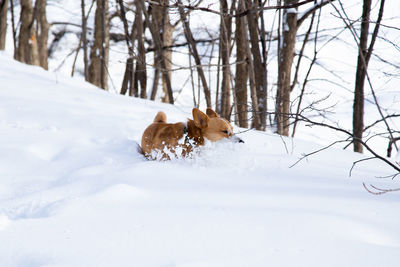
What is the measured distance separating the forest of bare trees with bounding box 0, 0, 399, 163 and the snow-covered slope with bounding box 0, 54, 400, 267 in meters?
0.39

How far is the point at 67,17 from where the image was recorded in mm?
14367

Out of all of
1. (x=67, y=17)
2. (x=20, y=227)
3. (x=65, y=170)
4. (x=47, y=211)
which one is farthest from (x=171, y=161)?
(x=67, y=17)

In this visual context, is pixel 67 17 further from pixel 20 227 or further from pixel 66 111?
pixel 20 227

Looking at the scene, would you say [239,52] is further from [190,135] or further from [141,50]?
[190,135]

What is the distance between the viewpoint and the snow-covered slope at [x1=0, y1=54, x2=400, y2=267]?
4.94 feet

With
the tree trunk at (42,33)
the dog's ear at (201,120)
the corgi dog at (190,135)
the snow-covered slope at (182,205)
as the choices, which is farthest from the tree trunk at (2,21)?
the dog's ear at (201,120)

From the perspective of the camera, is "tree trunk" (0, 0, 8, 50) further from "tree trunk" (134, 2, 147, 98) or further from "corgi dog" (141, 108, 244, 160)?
"corgi dog" (141, 108, 244, 160)

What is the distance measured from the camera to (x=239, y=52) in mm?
6645

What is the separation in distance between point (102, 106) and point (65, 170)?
6.41 ft

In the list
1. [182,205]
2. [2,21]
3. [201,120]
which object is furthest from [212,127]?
[2,21]

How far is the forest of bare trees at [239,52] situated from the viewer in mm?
2935

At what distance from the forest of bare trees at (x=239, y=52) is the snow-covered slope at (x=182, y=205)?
0.39 metres

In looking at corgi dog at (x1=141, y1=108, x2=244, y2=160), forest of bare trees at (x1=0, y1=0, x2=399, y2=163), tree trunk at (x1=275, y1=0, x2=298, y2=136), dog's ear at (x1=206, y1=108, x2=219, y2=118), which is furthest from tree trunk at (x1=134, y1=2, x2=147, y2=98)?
corgi dog at (x1=141, y1=108, x2=244, y2=160)

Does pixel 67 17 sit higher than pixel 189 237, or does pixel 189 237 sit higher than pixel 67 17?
pixel 67 17
